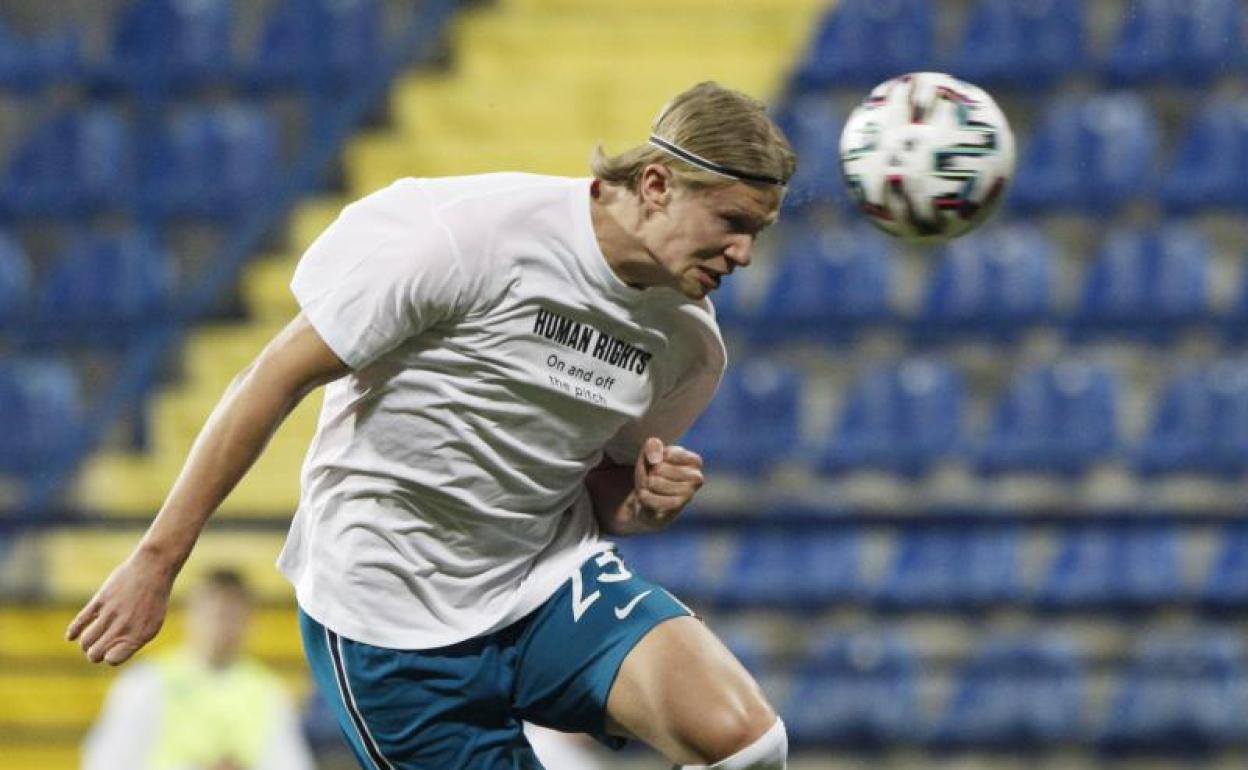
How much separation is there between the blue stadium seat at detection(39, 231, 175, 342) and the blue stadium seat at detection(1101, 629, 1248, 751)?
171 inches

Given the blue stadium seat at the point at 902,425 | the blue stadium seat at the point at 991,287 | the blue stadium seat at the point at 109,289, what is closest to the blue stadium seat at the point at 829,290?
the blue stadium seat at the point at 991,287

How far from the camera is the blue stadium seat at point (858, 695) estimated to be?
26.5 feet

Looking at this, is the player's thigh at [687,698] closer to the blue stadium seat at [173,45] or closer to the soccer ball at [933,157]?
the soccer ball at [933,157]

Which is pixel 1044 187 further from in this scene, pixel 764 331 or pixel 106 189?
pixel 106 189

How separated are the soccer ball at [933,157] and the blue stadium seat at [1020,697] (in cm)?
446

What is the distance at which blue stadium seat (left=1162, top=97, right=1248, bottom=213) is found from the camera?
8.87 metres

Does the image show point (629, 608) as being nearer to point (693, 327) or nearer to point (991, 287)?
point (693, 327)

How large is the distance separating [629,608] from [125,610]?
76 centimetres

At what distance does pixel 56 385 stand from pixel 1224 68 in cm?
493

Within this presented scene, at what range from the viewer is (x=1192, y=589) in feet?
26.4

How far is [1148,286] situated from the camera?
873 centimetres

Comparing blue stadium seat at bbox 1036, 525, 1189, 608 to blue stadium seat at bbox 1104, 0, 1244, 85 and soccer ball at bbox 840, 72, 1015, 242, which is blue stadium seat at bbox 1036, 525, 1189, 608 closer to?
blue stadium seat at bbox 1104, 0, 1244, 85

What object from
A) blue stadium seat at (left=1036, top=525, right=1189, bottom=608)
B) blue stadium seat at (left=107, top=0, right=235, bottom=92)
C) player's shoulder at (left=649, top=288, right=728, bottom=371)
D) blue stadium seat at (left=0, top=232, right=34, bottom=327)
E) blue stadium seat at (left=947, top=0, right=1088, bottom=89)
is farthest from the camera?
blue stadium seat at (left=107, top=0, right=235, bottom=92)

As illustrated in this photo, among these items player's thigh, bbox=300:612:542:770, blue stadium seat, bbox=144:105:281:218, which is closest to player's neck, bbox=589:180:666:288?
player's thigh, bbox=300:612:542:770
